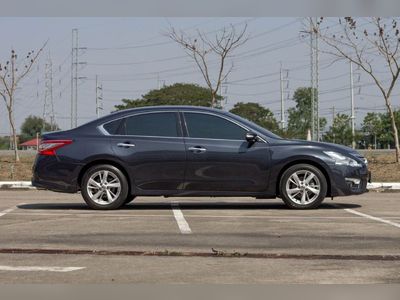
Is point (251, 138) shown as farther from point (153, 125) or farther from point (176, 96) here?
point (176, 96)

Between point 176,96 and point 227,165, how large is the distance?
55.7 meters

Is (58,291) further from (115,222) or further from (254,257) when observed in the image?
(115,222)

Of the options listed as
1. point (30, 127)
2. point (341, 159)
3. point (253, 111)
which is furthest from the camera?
point (30, 127)

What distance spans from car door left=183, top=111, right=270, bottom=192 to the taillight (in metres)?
1.83

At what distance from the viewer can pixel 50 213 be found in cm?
1007

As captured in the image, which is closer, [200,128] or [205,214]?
[205,214]

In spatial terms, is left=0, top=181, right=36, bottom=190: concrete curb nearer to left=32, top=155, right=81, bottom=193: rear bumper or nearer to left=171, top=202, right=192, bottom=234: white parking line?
left=32, top=155, right=81, bottom=193: rear bumper

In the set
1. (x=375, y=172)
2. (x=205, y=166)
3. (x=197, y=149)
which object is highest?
(x=197, y=149)

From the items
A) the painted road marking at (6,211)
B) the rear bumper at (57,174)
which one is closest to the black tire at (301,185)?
the rear bumper at (57,174)

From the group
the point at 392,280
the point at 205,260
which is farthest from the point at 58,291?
the point at 392,280

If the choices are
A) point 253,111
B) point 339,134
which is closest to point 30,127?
point 253,111

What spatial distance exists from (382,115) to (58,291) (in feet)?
265

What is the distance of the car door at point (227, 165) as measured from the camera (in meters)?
10.4

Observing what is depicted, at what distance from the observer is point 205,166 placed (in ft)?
34.3
